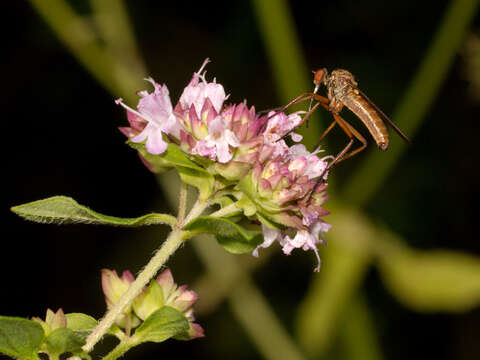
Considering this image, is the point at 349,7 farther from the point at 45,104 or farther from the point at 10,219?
the point at 10,219

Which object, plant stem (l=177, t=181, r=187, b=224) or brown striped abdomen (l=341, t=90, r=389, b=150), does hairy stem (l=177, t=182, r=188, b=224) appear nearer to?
plant stem (l=177, t=181, r=187, b=224)

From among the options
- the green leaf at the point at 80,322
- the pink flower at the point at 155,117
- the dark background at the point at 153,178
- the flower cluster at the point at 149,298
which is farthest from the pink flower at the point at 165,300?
the dark background at the point at 153,178

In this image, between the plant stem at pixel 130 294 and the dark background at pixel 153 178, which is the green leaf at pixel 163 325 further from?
the dark background at pixel 153 178

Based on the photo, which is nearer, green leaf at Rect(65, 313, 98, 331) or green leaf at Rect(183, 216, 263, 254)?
green leaf at Rect(183, 216, 263, 254)

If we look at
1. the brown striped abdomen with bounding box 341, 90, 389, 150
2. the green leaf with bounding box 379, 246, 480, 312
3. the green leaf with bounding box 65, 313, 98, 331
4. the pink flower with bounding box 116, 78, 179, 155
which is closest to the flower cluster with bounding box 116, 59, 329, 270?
the pink flower with bounding box 116, 78, 179, 155

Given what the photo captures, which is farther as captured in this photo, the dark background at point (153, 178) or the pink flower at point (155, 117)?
the dark background at point (153, 178)

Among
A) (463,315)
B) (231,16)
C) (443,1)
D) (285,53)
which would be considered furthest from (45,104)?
(463,315)

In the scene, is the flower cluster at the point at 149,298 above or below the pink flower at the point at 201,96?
below
